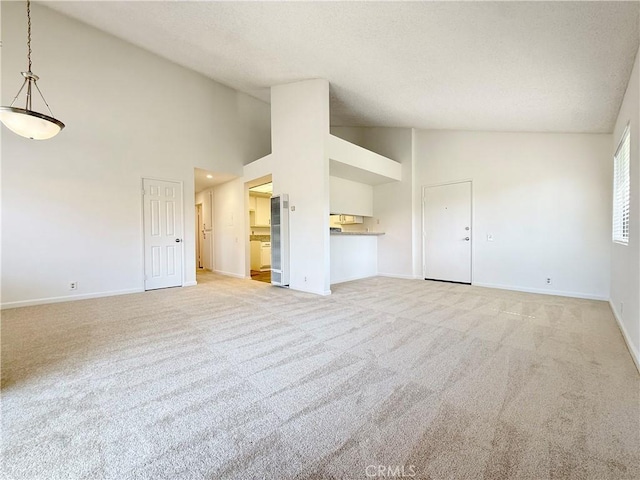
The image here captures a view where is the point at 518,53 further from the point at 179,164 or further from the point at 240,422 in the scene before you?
the point at 179,164

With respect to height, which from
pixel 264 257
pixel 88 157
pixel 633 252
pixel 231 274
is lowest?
pixel 231 274

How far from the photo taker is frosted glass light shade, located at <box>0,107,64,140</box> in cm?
250

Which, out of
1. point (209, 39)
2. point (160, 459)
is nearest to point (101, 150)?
point (209, 39)

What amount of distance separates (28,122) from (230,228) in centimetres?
439

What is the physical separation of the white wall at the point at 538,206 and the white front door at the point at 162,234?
19.0 ft

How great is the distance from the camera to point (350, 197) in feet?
20.5

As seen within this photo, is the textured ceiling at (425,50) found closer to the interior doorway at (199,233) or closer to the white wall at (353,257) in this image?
the white wall at (353,257)

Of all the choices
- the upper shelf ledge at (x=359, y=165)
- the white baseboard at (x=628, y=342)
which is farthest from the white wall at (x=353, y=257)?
the white baseboard at (x=628, y=342)

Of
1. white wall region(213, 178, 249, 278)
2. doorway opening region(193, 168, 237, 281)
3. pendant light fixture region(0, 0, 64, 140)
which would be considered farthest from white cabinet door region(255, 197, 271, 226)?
pendant light fixture region(0, 0, 64, 140)

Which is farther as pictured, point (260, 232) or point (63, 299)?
point (260, 232)

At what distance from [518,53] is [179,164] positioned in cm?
562

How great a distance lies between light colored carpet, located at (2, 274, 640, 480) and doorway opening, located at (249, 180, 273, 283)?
531 centimetres

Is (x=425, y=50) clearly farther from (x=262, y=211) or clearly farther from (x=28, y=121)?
(x=262, y=211)

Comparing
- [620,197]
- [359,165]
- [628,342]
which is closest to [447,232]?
[359,165]
